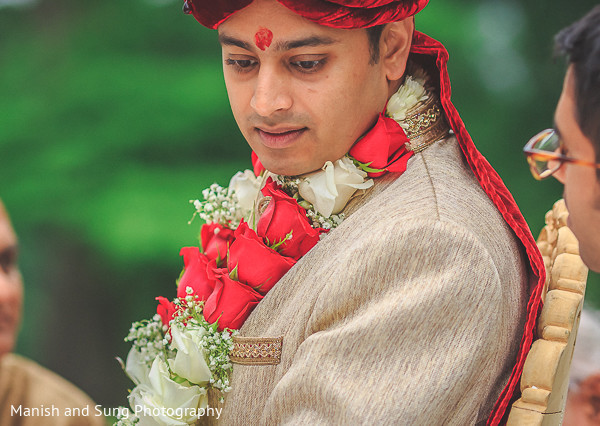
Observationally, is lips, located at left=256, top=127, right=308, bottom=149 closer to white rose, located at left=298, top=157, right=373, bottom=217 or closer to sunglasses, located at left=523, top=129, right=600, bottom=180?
white rose, located at left=298, top=157, right=373, bottom=217

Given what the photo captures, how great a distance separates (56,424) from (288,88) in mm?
791

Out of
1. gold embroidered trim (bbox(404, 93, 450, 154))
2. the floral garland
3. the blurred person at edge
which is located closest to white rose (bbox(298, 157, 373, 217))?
the floral garland

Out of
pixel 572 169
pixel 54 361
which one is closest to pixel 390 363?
pixel 572 169

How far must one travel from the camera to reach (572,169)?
3.57 feet

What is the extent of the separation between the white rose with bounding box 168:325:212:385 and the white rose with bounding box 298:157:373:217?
36 centimetres

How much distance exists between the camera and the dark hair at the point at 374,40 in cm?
143

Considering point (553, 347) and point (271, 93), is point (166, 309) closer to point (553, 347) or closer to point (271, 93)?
point (271, 93)

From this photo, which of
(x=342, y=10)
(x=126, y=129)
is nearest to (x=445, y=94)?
(x=342, y=10)

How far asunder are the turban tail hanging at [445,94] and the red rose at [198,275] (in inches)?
20.1

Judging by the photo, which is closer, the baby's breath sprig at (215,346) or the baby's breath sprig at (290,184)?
the baby's breath sprig at (215,346)

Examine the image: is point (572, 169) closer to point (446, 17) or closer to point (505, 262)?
point (505, 262)

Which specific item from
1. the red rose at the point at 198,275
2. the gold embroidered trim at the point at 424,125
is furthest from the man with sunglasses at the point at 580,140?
the red rose at the point at 198,275

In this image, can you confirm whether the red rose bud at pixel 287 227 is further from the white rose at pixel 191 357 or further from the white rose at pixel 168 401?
the white rose at pixel 168 401

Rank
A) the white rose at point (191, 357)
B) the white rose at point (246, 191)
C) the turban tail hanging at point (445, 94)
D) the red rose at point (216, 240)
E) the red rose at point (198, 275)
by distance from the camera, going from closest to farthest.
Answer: the turban tail hanging at point (445, 94), the white rose at point (191, 357), the red rose at point (198, 275), the red rose at point (216, 240), the white rose at point (246, 191)
